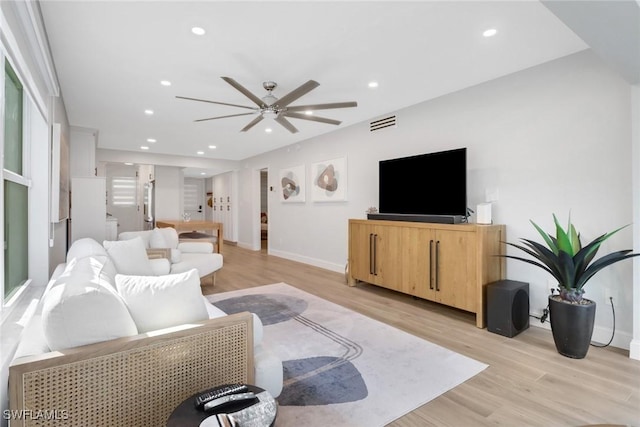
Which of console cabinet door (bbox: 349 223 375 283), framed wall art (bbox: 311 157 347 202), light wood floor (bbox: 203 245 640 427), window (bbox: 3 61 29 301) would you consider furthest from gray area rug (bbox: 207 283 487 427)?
framed wall art (bbox: 311 157 347 202)

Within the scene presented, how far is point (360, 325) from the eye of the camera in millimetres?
3100

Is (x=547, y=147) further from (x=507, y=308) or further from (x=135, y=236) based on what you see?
(x=135, y=236)

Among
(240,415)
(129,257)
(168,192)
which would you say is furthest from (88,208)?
(168,192)

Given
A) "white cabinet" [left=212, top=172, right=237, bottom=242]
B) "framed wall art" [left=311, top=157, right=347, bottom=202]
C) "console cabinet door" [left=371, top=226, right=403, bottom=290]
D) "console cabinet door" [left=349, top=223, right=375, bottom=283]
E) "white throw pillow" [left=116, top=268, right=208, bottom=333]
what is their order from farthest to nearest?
"white cabinet" [left=212, top=172, right=237, bottom=242], "framed wall art" [left=311, top=157, right=347, bottom=202], "console cabinet door" [left=349, top=223, right=375, bottom=283], "console cabinet door" [left=371, top=226, right=403, bottom=290], "white throw pillow" [left=116, top=268, right=208, bottom=333]

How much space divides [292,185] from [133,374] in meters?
5.56

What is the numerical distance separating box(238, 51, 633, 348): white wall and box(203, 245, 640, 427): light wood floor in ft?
2.01

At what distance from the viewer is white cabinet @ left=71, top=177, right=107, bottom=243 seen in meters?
4.32

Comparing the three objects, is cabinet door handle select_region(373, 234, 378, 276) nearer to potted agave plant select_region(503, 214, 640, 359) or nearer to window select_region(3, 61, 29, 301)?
potted agave plant select_region(503, 214, 640, 359)

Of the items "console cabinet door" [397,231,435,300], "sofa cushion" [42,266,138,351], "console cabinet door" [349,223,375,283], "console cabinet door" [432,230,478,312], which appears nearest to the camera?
"sofa cushion" [42,266,138,351]

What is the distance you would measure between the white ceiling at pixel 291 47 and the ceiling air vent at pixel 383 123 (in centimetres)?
34

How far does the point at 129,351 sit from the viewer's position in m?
1.28

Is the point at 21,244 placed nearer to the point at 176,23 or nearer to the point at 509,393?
the point at 176,23

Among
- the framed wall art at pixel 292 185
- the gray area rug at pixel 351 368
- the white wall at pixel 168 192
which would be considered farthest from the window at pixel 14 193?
the white wall at pixel 168 192

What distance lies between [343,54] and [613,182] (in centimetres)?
258
